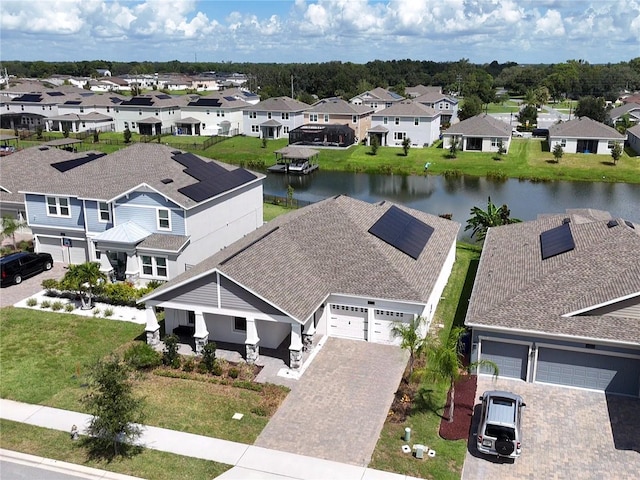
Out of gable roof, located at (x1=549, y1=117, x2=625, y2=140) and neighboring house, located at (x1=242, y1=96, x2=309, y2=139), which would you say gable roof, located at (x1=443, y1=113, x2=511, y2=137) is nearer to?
gable roof, located at (x1=549, y1=117, x2=625, y2=140)

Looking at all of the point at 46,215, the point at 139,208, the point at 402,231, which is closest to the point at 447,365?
the point at 402,231

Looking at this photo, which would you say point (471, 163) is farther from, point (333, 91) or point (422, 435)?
point (333, 91)

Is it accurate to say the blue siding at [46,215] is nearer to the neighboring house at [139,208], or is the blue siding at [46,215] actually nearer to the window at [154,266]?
the neighboring house at [139,208]

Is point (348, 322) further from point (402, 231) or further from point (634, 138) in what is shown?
point (634, 138)

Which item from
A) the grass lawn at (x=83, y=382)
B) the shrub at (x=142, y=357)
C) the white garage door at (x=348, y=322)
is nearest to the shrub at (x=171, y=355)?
the shrub at (x=142, y=357)

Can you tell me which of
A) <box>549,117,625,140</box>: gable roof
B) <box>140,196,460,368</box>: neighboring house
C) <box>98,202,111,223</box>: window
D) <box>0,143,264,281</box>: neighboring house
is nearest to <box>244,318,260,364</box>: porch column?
<box>140,196,460,368</box>: neighboring house

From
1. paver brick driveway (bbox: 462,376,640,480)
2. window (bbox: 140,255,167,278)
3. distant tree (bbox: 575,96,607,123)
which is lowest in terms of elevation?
paver brick driveway (bbox: 462,376,640,480)
